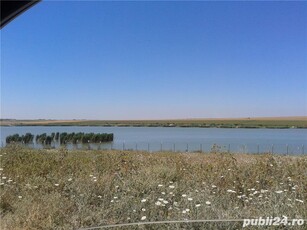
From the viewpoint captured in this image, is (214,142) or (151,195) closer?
(151,195)

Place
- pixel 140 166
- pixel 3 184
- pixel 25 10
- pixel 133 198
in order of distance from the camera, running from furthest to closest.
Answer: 1. pixel 140 166
2. pixel 3 184
3. pixel 133 198
4. pixel 25 10

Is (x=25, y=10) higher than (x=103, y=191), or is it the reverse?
(x=25, y=10)

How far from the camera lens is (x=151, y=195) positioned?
6.44m

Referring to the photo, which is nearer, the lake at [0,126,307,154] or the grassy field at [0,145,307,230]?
the grassy field at [0,145,307,230]

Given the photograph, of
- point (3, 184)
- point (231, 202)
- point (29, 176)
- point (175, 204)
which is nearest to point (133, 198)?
point (175, 204)

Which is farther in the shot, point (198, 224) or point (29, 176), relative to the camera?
point (29, 176)

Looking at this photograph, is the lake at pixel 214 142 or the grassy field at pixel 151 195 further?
the lake at pixel 214 142

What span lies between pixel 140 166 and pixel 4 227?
202 inches

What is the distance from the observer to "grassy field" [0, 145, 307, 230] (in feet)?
17.3

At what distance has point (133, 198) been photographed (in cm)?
622

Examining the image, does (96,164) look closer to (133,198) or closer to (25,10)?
(133,198)

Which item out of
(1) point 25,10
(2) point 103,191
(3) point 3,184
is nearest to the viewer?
(1) point 25,10

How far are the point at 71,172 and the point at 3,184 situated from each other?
1.99 meters

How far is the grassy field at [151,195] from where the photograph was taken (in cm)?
527
